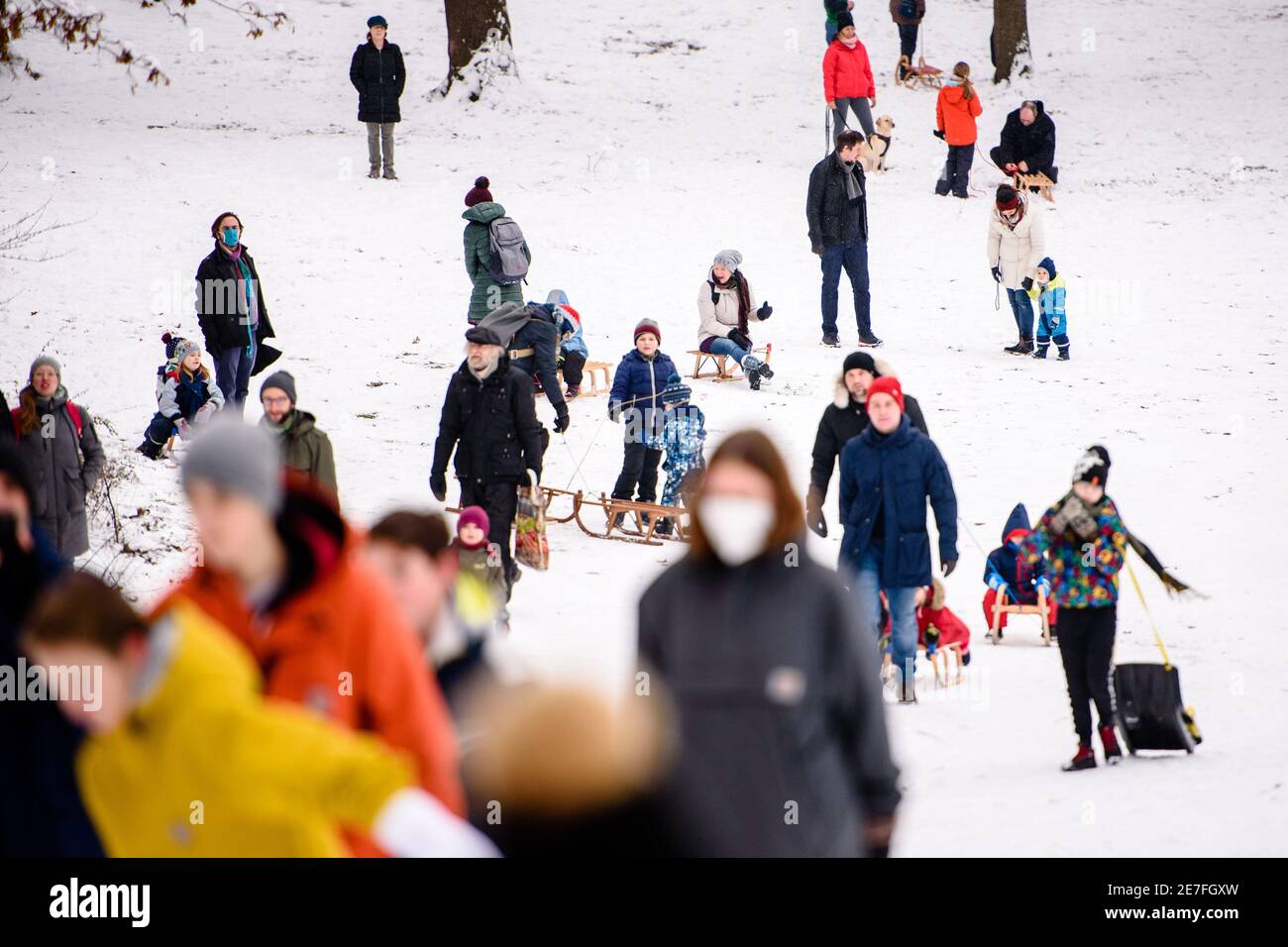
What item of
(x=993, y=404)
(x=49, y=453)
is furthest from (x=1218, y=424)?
(x=49, y=453)

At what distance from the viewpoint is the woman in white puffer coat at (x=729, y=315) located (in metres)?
14.5

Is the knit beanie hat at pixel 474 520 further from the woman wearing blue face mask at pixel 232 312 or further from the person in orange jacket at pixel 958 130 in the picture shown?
the person in orange jacket at pixel 958 130

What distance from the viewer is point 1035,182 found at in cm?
2088

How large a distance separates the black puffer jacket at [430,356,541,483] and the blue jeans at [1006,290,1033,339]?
25.5ft

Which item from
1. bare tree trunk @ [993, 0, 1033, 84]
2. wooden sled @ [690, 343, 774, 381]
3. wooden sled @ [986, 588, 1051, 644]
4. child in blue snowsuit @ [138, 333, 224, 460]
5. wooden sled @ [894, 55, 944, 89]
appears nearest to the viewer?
wooden sled @ [986, 588, 1051, 644]

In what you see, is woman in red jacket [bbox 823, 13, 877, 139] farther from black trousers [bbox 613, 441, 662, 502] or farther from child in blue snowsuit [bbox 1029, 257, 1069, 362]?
black trousers [bbox 613, 441, 662, 502]

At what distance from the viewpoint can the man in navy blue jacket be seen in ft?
25.9

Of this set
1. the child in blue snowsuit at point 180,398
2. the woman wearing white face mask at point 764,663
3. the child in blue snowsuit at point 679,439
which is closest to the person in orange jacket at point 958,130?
the child in blue snowsuit at point 679,439

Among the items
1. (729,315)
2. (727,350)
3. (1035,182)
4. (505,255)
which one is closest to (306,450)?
(505,255)

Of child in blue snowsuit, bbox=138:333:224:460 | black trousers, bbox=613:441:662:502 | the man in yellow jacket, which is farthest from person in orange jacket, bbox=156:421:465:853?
child in blue snowsuit, bbox=138:333:224:460

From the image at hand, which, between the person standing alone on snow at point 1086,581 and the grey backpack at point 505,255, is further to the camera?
the grey backpack at point 505,255

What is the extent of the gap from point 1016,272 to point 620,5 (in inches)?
583

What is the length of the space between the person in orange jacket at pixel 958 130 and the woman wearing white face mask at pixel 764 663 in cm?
1767

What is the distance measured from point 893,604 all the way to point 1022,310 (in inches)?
335
